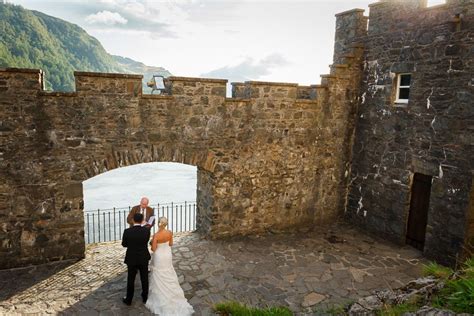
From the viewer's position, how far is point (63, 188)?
732cm

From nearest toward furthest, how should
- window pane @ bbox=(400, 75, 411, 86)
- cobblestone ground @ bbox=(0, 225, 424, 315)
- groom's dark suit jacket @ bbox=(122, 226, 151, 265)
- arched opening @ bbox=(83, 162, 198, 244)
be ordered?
groom's dark suit jacket @ bbox=(122, 226, 151, 265), cobblestone ground @ bbox=(0, 225, 424, 315), window pane @ bbox=(400, 75, 411, 86), arched opening @ bbox=(83, 162, 198, 244)

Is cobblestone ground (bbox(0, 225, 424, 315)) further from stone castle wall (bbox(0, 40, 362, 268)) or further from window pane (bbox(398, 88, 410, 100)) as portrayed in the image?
window pane (bbox(398, 88, 410, 100))

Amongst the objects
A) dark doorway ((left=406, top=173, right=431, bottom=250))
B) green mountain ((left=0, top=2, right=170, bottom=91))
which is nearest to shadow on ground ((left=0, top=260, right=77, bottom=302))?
dark doorway ((left=406, top=173, right=431, bottom=250))

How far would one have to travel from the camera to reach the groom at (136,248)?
5.77 metres

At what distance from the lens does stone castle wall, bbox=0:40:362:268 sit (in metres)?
6.93

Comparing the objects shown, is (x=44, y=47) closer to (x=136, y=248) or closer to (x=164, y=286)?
(x=136, y=248)

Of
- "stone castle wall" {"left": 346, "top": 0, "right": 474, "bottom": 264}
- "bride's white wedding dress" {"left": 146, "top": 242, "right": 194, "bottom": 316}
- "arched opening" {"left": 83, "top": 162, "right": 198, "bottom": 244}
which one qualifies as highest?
"stone castle wall" {"left": 346, "top": 0, "right": 474, "bottom": 264}

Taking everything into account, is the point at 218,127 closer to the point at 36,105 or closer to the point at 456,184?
the point at 36,105

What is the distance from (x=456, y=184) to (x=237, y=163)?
17.0ft

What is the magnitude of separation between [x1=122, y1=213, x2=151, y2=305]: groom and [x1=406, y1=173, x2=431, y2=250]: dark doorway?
6.97 meters

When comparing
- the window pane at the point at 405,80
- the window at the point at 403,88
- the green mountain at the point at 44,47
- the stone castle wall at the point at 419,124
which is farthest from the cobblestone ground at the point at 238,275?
the green mountain at the point at 44,47

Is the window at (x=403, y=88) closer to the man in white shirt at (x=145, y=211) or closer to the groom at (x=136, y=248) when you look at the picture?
the man in white shirt at (x=145, y=211)

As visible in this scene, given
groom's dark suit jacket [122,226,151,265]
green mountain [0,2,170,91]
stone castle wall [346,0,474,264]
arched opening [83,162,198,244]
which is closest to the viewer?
groom's dark suit jacket [122,226,151,265]

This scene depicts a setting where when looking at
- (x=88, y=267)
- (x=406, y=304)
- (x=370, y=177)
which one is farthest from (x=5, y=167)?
(x=370, y=177)
